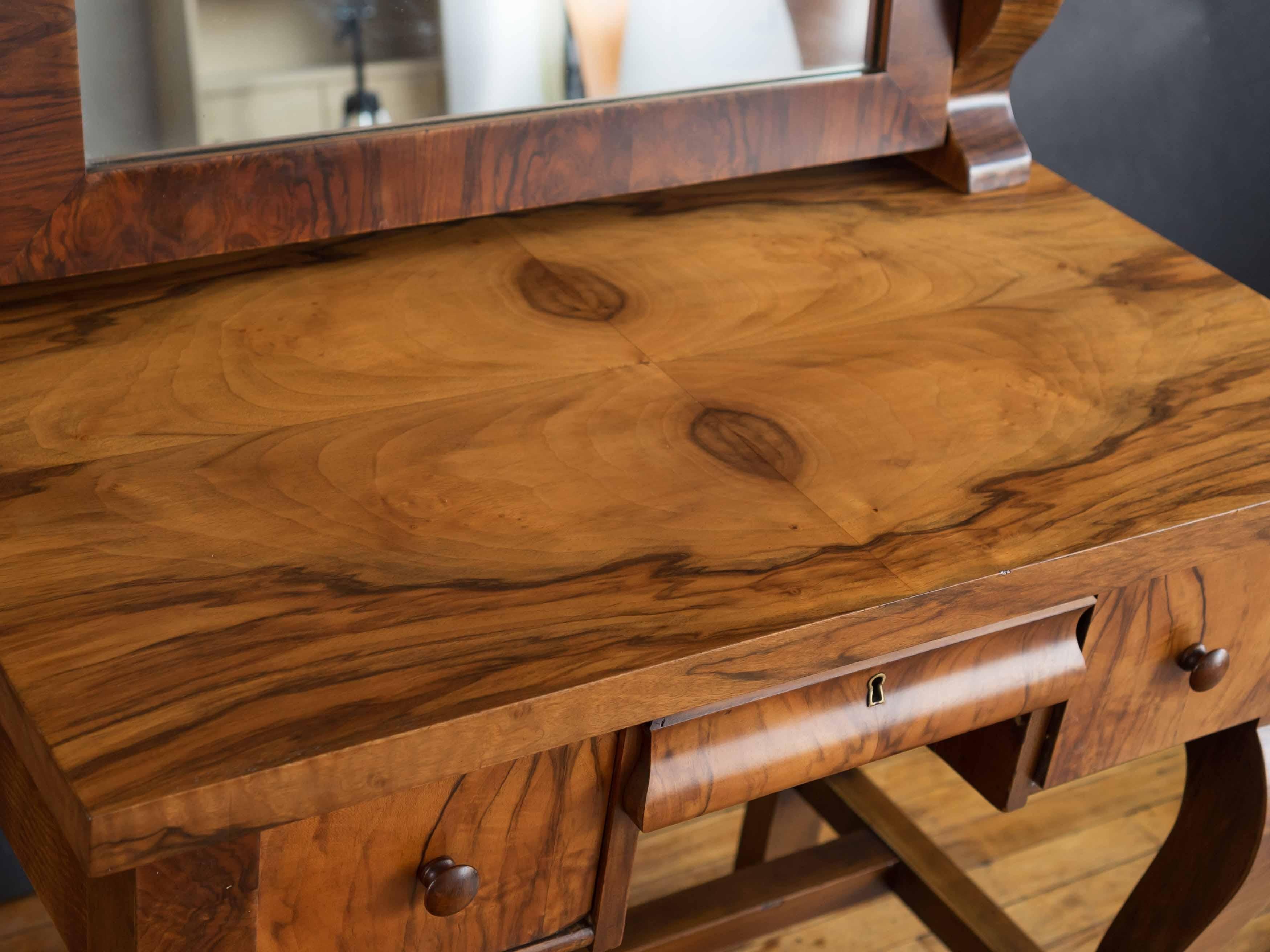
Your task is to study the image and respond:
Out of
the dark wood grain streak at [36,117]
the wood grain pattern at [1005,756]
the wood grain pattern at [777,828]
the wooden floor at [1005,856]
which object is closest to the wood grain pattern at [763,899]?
the wood grain pattern at [777,828]

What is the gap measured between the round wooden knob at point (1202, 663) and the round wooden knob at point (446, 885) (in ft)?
1.41

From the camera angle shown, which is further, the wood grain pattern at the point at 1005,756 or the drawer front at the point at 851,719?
the wood grain pattern at the point at 1005,756

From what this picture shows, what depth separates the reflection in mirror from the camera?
0.79 metres

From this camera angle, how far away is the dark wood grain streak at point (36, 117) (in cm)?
75

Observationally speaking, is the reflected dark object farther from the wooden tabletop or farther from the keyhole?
the keyhole

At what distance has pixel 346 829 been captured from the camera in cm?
59

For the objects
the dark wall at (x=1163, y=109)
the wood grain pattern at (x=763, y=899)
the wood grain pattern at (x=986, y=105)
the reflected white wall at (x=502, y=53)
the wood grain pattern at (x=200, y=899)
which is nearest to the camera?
the wood grain pattern at (x=200, y=899)

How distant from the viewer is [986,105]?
3.51ft

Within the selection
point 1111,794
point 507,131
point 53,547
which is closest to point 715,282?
point 507,131

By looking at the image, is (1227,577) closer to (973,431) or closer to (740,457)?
(973,431)

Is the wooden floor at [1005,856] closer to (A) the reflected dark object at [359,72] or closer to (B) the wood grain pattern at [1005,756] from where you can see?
(B) the wood grain pattern at [1005,756]

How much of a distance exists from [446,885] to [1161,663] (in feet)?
1.41

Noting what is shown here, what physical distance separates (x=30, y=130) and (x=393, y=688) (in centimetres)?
42

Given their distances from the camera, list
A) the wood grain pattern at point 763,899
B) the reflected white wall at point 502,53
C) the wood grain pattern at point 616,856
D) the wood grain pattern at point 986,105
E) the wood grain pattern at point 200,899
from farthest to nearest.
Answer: the wood grain pattern at point 763,899 < the wood grain pattern at point 986,105 < the reflected white wall at point 502,53 < the wood grain pattern at point 616,856 < the wood grain pattern at point 200,899
